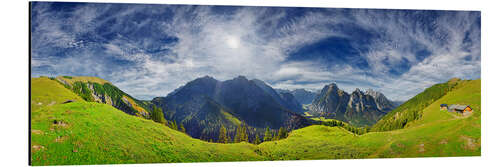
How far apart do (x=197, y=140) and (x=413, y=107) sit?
12.0 meters

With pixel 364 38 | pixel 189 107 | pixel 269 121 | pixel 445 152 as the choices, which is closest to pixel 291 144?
pixel 269 121

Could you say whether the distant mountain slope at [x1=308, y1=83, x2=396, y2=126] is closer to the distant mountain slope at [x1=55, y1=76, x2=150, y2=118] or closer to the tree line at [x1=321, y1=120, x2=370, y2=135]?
the tree line at [x1=321, y1=120, x2=370, y2=135]

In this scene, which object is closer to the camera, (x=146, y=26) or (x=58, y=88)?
(x=58, y=88)

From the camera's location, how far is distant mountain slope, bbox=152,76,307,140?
14258 mm

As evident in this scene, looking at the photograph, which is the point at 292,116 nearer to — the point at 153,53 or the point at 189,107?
the point at 189,107

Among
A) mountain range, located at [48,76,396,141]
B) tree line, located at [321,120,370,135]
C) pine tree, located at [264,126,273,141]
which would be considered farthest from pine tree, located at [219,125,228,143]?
tree line, located at [321,120,370,135]

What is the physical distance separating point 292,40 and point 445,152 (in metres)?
9.98

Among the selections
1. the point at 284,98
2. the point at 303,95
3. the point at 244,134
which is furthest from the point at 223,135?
the point at 303,95

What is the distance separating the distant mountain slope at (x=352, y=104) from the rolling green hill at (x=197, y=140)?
1.00 m

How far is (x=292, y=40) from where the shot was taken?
14938mm

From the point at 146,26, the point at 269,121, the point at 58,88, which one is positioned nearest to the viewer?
the point at 58,88

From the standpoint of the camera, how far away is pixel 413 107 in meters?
15.2

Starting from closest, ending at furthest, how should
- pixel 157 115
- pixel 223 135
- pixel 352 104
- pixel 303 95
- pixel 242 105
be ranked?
pixel 157 115
pixel 223 135
pixel 352 104
pixel 303 95
pixel 242 105

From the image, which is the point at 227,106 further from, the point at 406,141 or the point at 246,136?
the point at 406,141
